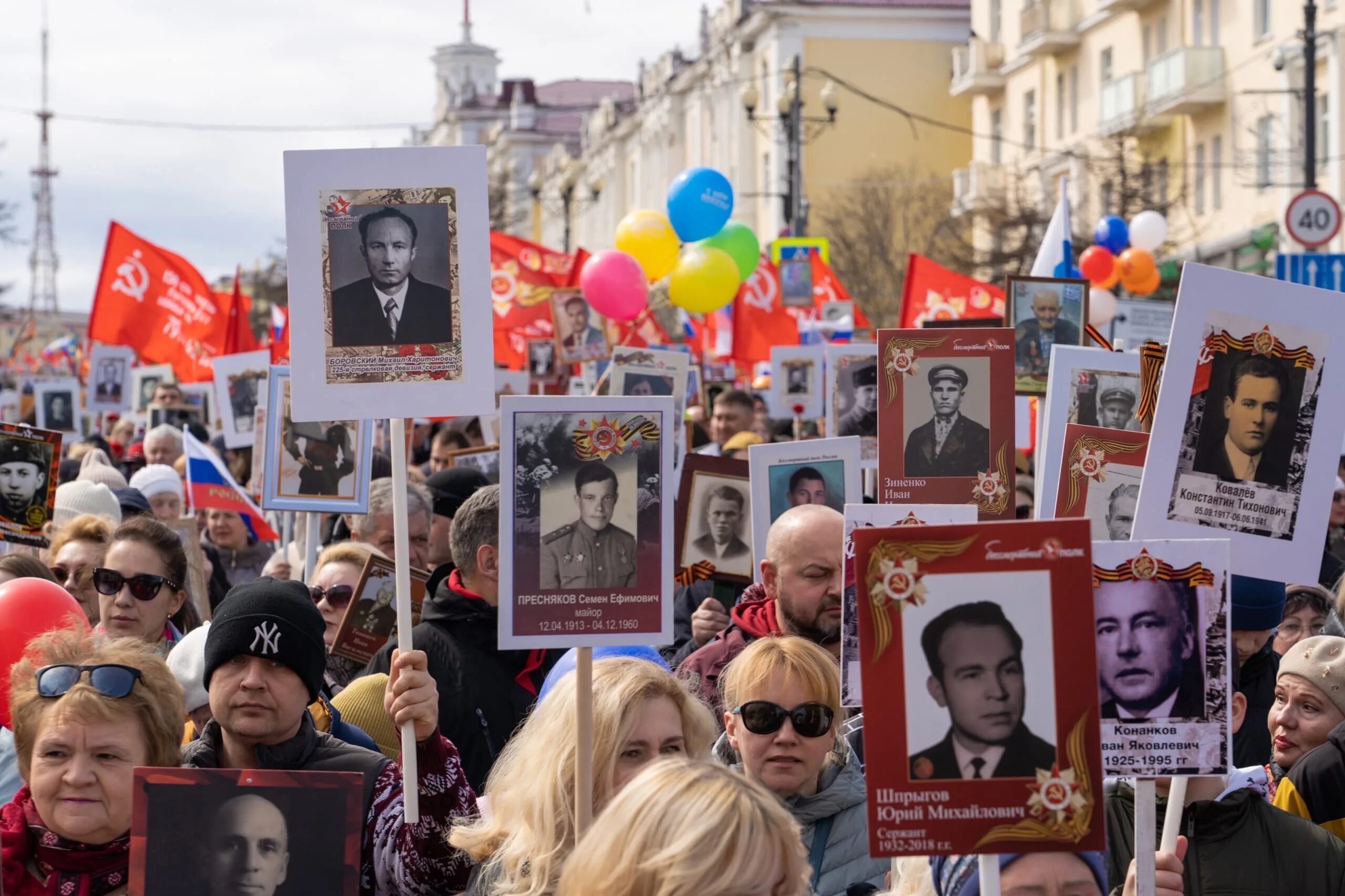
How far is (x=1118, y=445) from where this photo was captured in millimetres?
4988

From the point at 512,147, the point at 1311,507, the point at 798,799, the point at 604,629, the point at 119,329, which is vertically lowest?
the point at 798,799

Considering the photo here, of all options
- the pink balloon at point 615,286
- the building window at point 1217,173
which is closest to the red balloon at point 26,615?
the pink balloon at point 615,286

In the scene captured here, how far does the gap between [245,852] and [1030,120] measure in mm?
42328

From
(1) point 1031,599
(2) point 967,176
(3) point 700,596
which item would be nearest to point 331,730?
(1) point 1031,599

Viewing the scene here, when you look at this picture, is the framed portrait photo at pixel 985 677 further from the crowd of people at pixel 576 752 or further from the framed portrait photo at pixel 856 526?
the framed portrait photo at pixel 856 526

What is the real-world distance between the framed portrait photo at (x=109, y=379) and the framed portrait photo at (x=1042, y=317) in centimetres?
1325

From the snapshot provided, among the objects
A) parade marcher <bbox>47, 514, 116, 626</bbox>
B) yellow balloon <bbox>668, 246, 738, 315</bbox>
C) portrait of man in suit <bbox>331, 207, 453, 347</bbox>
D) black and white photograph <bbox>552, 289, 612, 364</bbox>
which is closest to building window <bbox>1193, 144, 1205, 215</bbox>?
yellow balloon <bbox>668, 246, 738, 315</bbox>

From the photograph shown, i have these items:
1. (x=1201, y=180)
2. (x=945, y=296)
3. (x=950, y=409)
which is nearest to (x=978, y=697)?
(x=950, y=409)

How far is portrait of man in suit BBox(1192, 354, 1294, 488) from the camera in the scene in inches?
156

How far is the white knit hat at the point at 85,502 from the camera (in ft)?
25.6

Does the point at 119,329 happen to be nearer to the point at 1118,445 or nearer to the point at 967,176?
the point at 1118,445

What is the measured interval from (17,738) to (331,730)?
0.85 meters

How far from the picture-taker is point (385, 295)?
4215 millimetres

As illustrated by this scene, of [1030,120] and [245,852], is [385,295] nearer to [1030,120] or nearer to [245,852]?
[245,852]
